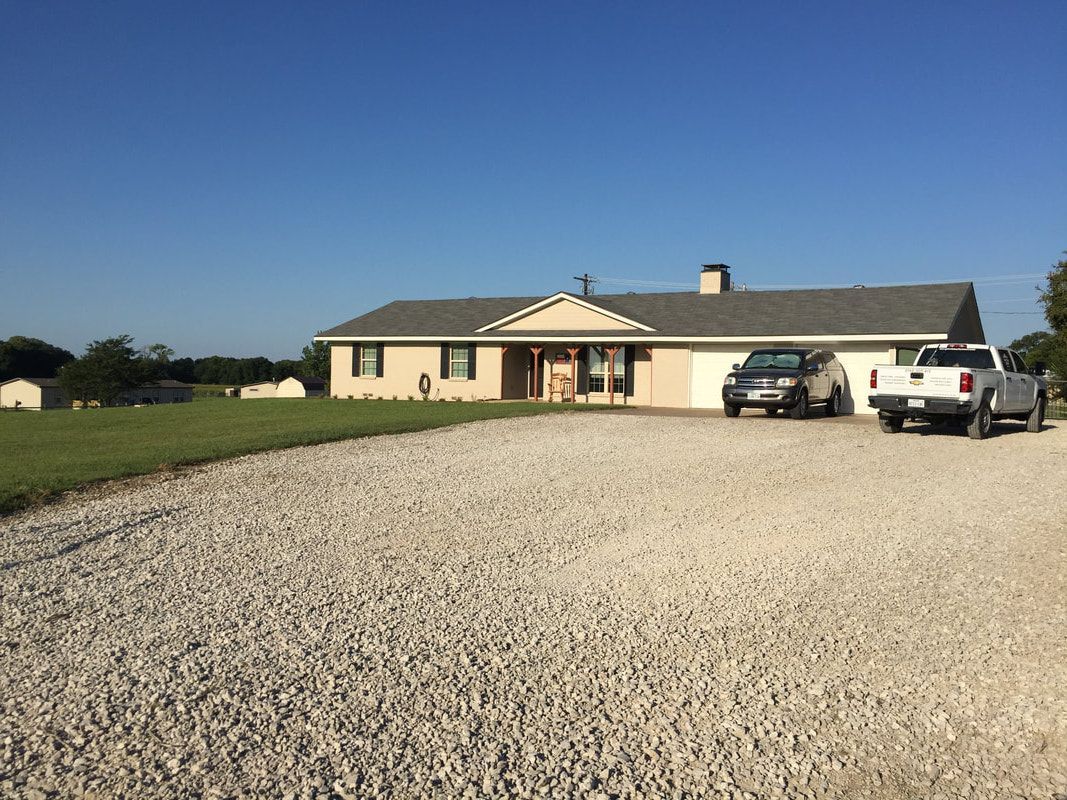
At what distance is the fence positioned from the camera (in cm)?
2514

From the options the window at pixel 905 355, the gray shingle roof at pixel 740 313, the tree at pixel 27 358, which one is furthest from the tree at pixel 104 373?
the window at pixel 905 355

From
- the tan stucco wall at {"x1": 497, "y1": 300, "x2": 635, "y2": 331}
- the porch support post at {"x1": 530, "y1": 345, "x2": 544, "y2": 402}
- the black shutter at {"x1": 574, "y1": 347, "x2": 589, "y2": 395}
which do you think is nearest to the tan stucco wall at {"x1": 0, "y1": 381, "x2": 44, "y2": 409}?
the porch support post at {"x1": 530, "y1": 345, "x2": 544, "y2": 402}

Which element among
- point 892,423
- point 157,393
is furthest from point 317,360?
point 892,423

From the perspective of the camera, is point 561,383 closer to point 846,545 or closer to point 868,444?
point 868,444

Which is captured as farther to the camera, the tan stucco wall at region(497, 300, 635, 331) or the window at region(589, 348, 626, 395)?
the tan stucco wall at region(497, 300, 635, 331)

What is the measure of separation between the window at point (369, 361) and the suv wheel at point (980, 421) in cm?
2146

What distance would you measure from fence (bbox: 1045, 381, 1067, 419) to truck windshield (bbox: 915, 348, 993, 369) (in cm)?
886

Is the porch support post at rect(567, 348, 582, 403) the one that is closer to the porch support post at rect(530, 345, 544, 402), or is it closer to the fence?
the porch support post at rect(530, 345, 544, 402)

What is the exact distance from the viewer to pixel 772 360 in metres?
20.4

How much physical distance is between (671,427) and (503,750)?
46.4 feet

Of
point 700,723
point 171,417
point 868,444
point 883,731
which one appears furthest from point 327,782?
point 171,417

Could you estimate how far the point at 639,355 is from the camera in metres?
27.4

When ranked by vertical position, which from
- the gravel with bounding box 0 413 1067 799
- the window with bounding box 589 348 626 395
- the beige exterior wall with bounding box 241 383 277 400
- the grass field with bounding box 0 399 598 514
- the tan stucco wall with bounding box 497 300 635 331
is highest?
the tan stucco wall with bounding box 497 300 635 331

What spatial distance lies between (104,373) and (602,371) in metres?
61.1
